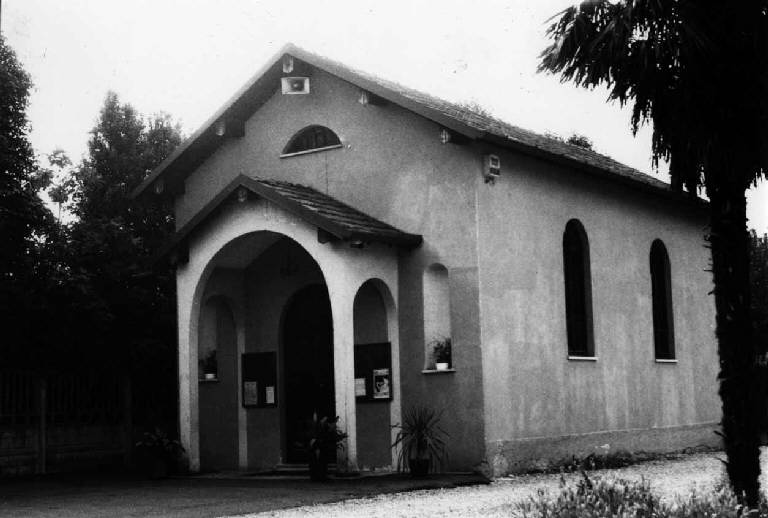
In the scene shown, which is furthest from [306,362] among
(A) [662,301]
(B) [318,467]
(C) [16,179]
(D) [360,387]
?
(A) [662,301]

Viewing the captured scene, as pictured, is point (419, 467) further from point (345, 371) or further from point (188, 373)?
point (188, 373)

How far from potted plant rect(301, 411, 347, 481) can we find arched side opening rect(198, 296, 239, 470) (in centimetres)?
348

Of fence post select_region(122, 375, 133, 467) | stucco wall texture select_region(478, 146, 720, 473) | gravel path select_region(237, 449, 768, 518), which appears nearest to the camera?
gravel path select_region(237, 449, 768, 518)

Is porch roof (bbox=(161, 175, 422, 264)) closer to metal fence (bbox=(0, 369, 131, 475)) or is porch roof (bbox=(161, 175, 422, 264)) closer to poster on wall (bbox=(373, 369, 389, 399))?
poster on wall (bbox=(373, 369, 389, 399))

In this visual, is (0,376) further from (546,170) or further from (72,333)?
(546,170)

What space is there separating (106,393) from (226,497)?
732 cm

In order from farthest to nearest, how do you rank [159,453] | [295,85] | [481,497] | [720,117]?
[295,85] < [159,453] < [481,497] < [720,117]

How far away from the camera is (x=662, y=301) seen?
21234 millimetres

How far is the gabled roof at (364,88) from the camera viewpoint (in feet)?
51.4

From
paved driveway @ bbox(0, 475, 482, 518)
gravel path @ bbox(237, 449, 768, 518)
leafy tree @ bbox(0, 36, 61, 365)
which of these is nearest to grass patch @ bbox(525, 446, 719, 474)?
gravel path @ bbox(237, 449, 768, 518)

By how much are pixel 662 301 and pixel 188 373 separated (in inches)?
388

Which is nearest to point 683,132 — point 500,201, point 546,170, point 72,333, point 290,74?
point 500,201

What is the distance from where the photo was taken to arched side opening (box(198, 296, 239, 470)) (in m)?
18.1

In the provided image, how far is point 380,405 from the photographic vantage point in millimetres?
16469
